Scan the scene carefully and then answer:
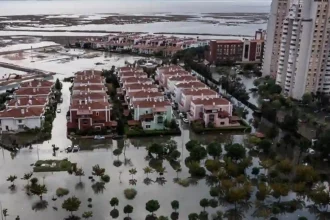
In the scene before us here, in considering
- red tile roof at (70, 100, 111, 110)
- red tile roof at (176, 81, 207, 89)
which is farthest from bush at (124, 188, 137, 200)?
red tile roof at (176, 81, 207, 89)

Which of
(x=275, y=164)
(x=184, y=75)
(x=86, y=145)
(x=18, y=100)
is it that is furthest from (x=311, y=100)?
(x=18, y=100)

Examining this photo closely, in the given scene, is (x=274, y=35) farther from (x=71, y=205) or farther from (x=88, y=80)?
(x=71, y=205)

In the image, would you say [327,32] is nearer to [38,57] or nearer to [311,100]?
[311,100]

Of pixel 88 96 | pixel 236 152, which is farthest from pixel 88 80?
pixel 236 152

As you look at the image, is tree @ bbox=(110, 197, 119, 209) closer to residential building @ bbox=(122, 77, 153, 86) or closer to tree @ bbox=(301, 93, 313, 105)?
residential building @ bbox=(122, 77, 153, 86)

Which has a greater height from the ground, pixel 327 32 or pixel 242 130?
pixel 327 32

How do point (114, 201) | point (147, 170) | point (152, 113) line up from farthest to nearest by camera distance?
1. point (152, 113)
2. point (147, 170)
3. point (114, 201)
